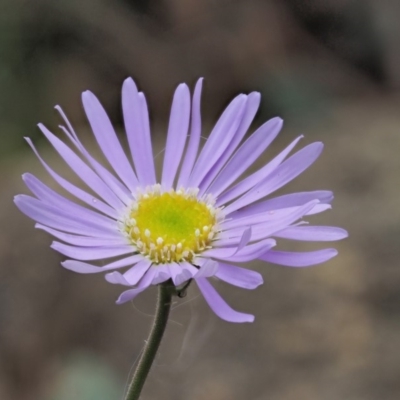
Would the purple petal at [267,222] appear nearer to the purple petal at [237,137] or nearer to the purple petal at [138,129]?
the purple petal at [237,137]

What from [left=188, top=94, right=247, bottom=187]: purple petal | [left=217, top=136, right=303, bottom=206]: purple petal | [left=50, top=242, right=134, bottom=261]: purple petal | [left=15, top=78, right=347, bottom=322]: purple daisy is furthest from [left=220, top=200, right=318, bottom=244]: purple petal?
[left=50, top=242, right=134, bottom=261]: purple petal

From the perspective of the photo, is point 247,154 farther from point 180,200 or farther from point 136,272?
point 136,272

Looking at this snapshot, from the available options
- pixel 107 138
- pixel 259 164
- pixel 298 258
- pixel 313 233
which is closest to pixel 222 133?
pixel 107 138

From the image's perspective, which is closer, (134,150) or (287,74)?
(134,150)

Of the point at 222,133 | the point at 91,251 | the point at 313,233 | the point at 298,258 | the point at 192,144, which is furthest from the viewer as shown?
the point at 192,144

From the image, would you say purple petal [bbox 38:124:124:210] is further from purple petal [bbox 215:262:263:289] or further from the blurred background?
purple petal [bbox 215:262:263:289]

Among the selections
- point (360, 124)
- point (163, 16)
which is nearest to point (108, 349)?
point (360, 124)

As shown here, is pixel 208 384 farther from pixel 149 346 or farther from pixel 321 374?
pixel 149 346
